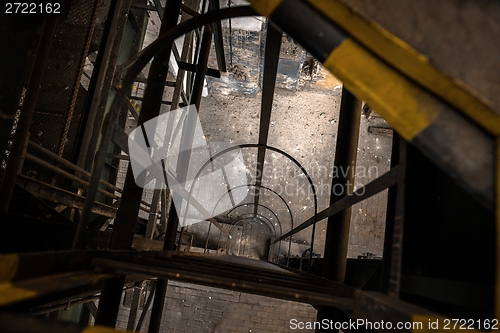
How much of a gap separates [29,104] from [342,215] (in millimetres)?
2659

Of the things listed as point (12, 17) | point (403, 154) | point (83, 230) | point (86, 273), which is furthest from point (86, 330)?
point (403, 154)

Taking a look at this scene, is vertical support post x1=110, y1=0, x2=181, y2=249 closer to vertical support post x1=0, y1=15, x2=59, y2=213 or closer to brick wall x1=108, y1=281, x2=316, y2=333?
vertical support post x1=0, y1=15, x2=59, y2=213

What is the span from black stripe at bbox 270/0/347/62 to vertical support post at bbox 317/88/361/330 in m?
1.78

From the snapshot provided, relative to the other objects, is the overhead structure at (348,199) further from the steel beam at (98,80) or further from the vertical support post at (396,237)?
the steel beam at (98,80)

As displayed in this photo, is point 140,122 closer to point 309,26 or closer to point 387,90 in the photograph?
point 309,26

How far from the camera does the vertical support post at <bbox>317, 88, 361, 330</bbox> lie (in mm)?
2964

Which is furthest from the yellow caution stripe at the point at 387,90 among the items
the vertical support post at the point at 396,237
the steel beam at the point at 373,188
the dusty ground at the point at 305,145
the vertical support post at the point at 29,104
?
the dusty ground at the point at 305,145

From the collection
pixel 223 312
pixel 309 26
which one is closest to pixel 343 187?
pixel 309 26

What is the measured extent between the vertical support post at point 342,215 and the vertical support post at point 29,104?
247 cm

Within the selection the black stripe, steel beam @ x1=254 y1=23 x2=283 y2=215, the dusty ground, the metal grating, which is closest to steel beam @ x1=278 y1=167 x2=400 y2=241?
the black stripe

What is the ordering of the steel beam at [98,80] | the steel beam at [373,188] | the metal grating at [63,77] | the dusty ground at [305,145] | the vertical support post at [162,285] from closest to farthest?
the steel beam at [373,188] → the vertical support post at [162,285] → the metal grating at [63,77] → the steel beam at [98,80] → the dusty ground at [305,145]

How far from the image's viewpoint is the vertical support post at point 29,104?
2250 millimetres

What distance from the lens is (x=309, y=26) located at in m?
1.21

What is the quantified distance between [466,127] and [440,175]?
3.92ft
